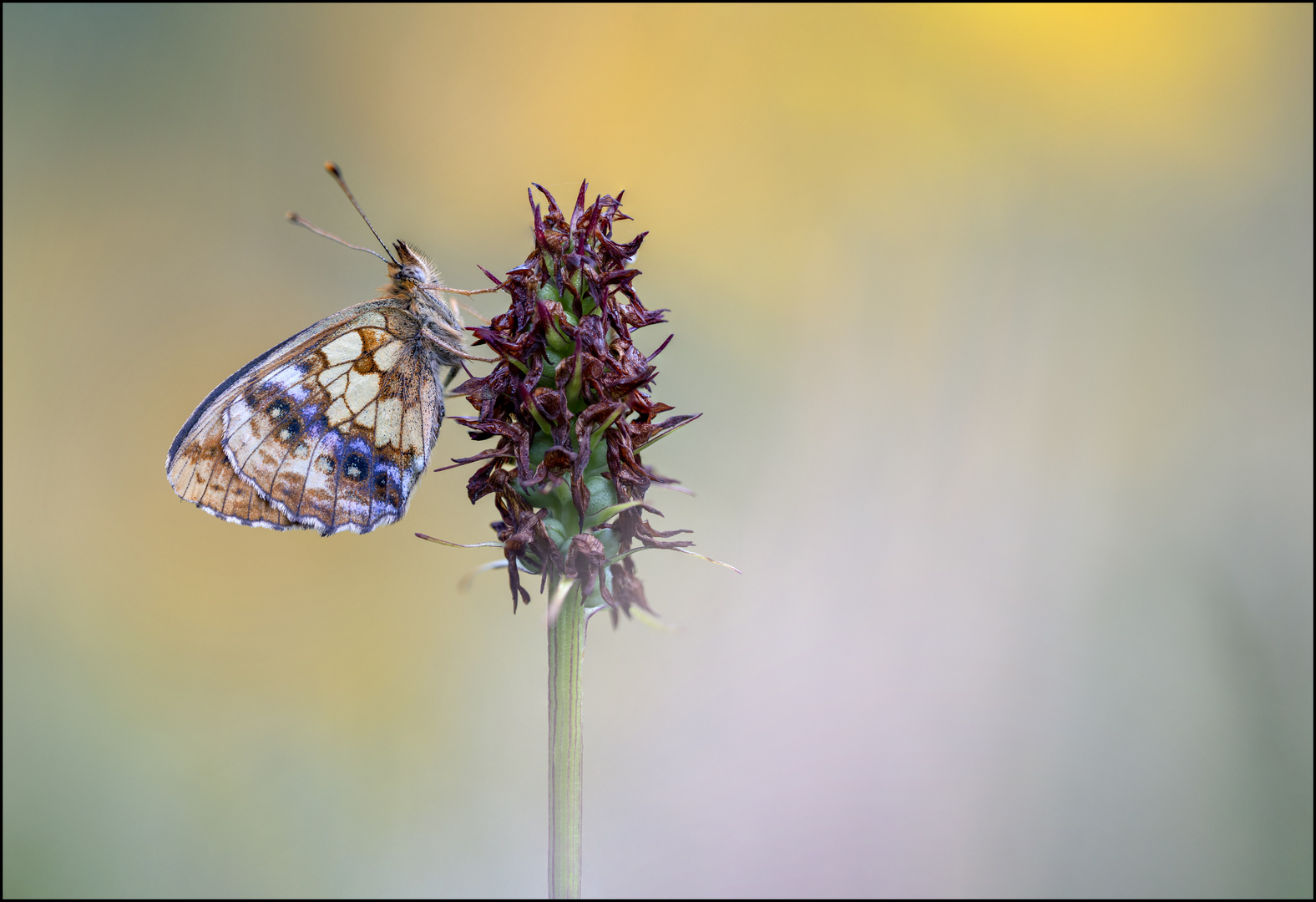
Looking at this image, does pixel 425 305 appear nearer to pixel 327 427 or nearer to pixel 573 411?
pixel 327 427

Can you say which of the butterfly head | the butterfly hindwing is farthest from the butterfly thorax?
the butterfly hindwing

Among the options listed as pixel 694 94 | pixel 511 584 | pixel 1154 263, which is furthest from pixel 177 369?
pixel 1154 263

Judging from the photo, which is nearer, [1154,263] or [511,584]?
[511,584]

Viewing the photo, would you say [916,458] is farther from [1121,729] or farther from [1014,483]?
[1121,729]

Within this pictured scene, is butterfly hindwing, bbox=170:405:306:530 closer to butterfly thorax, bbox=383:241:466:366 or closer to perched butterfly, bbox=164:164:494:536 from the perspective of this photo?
perched butterfly, bbox=164:164:494:536

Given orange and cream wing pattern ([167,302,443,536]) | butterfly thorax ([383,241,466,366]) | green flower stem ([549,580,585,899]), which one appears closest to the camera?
green flower stem ([549,580,585,899])

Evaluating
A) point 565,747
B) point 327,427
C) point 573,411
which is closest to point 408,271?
point 327,427

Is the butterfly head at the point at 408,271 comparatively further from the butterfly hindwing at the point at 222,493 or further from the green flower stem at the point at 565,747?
the green flower stem at the point at 565,747
